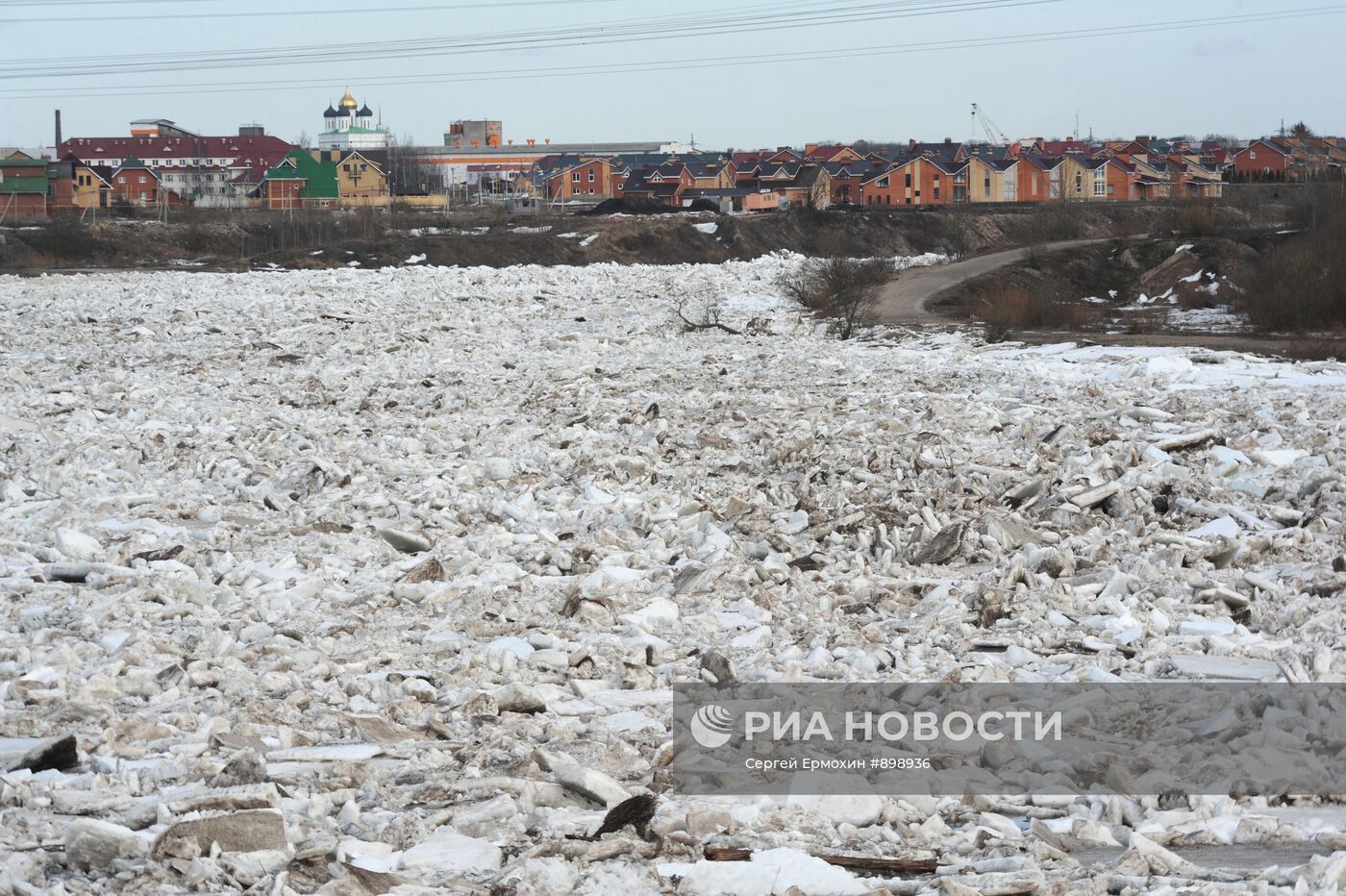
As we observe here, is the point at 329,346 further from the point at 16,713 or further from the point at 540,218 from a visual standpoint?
the point at 540,218

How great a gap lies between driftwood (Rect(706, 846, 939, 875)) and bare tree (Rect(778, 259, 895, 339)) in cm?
1515

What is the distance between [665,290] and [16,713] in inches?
827

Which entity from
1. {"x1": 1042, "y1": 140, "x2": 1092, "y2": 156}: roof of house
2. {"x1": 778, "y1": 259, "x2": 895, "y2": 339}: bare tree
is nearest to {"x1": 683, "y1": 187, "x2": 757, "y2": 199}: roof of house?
{"x1": 1042, "y1": 140, "x2": 1092, "y2": 156}: roof of house

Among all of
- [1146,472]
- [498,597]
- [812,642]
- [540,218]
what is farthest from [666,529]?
[540,218]

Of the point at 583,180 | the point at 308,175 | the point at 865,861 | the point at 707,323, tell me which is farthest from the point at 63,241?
the point at 865,861

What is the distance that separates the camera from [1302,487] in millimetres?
7887

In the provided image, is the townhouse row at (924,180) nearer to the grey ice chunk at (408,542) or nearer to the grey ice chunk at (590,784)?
the grey ice chunk at (408,542)

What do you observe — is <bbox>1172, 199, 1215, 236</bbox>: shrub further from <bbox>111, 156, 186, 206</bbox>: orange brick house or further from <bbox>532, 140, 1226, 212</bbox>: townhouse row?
<bbox>111, 156, 186, 206</bbox>: orange brick house

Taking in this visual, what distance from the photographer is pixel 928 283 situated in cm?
2812

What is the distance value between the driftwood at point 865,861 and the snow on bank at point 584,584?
0.20 feet

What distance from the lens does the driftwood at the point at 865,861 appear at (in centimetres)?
365

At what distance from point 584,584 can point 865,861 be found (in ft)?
10.9

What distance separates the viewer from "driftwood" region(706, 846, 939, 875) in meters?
3.65

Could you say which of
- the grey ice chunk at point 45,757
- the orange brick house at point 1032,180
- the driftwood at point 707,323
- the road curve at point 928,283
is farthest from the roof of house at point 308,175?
the grey ice chunk at point 45,757
